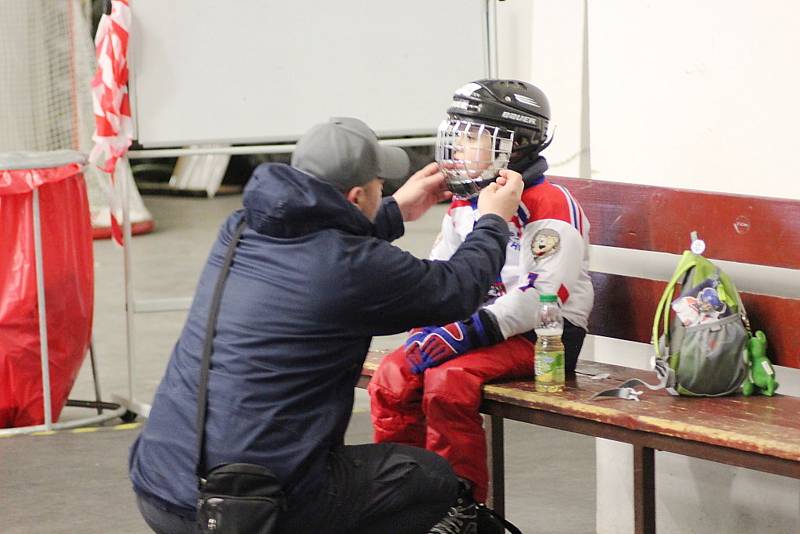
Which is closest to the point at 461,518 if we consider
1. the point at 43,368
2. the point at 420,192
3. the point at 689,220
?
the point at 420,192

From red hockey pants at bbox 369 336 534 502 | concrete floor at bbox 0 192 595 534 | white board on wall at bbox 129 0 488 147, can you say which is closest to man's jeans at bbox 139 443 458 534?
red hockey pants at bbox 369 336 534 502

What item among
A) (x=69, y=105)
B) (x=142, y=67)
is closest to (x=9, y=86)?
(x=69, y=105)

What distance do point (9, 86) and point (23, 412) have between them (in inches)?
124

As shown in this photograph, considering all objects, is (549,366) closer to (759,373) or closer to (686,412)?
(686,412)

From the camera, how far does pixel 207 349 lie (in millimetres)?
2963

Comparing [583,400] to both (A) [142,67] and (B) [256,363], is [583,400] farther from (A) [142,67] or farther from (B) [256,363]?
(A) [142,67]

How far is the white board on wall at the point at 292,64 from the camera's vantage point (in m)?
5.56

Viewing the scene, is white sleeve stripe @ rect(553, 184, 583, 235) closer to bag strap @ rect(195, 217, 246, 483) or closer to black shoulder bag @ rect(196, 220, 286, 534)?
bag strap @ rect(195, 217, 246, 483)

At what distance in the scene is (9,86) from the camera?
314 inches

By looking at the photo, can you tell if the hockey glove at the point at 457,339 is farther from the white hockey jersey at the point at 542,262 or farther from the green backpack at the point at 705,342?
the green backpack at the point at 705,342

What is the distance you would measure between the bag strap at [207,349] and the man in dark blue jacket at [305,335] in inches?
0.5

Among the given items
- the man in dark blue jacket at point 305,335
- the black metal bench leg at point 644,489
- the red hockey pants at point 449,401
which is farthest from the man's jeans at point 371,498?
the black metal bench leg at point 644,489

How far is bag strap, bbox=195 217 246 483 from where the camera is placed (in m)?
2.91

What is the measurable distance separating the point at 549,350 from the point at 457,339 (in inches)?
10.1
